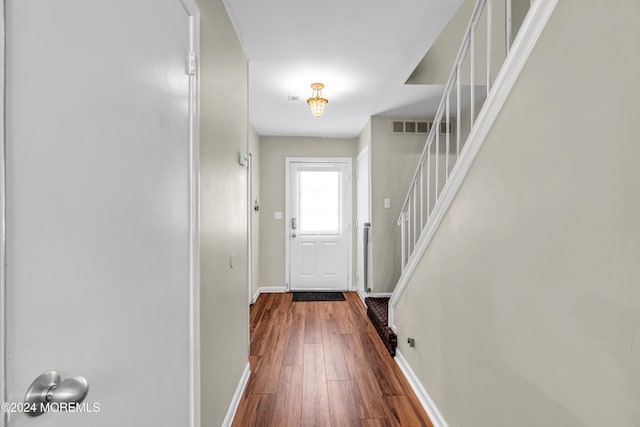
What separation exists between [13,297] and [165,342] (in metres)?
0.58

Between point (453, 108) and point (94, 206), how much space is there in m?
4.02

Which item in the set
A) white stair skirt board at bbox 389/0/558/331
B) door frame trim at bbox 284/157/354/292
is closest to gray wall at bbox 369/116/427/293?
door frame trim at bbox 284/157/354/292

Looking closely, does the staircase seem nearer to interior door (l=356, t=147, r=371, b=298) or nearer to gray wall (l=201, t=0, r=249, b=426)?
interior door (l=356, t=147, r=371, b=298)

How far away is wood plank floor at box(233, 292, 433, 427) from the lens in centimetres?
195

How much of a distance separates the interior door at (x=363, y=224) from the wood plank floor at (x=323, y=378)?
732 millimetres

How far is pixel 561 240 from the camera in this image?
0.98 m

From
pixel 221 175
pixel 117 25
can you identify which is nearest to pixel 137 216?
pixel 117 25

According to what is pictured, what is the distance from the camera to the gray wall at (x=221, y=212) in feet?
4.79

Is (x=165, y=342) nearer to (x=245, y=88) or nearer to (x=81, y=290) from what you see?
(x=81, y=290)

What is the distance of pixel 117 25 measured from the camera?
2.57ft

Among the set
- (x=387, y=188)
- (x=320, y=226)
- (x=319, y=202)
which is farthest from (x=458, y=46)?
(x=320, y=226)

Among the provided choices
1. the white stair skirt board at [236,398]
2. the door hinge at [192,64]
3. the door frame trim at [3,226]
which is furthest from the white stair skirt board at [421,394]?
the door hinge at [192,64]

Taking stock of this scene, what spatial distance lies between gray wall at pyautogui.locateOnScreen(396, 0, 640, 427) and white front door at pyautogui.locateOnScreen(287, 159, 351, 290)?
3329 mm

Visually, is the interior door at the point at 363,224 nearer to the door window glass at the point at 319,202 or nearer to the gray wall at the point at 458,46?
the door window glass at the point at 319,202
